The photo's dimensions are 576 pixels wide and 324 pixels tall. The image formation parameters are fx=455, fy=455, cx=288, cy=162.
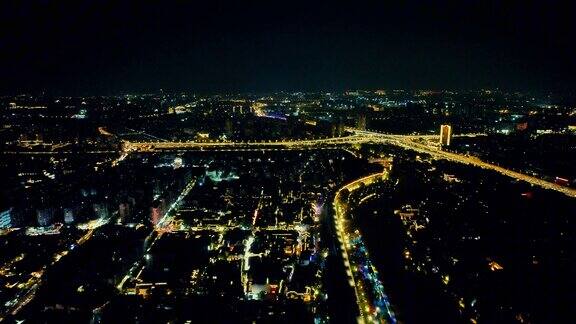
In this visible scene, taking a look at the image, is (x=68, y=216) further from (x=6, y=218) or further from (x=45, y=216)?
(x=6, y=218)

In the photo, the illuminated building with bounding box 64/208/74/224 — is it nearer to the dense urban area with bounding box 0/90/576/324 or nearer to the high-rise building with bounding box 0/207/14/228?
the dense urban area with bounding box 0/90/576/324

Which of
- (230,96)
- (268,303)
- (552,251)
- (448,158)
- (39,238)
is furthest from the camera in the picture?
(230,96)

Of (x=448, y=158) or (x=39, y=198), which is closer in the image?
(x=39, y=198)

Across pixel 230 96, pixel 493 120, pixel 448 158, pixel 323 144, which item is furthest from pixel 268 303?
pixel 230 96

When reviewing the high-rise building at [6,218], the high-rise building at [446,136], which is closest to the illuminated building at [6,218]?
the high-rise building at [6,218]

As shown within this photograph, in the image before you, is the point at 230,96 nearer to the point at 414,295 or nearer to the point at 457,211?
the point at 457,211

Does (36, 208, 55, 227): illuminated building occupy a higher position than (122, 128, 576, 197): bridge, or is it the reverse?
(122, 128, 576, 197): bridge

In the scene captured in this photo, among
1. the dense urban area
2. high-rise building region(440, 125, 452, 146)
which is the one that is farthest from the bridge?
high-rise building region(440, 125, 452, 146)

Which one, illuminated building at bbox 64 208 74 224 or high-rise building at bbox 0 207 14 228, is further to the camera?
illuminated building at bbox 64 208 74 224

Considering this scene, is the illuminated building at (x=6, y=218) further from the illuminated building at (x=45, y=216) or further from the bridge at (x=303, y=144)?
the bridge at (x=303, y=144)
